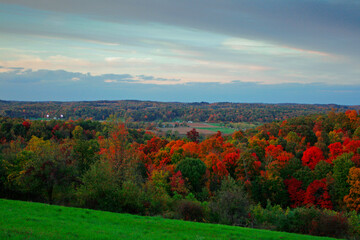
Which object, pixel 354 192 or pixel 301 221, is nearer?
pixel 301 221

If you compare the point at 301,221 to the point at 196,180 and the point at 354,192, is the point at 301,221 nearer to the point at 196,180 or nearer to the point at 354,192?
the point at 354,192

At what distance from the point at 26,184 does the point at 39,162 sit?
253cm

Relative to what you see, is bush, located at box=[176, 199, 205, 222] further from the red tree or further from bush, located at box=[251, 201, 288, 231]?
the red tree

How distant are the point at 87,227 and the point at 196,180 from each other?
3493 cm

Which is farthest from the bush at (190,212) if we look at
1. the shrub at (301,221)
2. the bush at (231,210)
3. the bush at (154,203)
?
the shrub at (301,221)

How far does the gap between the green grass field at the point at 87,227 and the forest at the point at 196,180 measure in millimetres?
7311

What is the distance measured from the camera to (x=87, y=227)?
16.6 m

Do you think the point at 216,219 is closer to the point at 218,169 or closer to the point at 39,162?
the point at 39,162

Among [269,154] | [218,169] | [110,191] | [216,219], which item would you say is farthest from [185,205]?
[269,154]

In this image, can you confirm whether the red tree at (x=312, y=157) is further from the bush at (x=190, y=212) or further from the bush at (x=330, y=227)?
the bush at (x=190, y=212)

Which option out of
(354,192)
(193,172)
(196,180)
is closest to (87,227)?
(193,172)

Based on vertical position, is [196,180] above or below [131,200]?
below

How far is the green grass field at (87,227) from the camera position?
13.9 meters

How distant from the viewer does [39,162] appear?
30.5 metres
